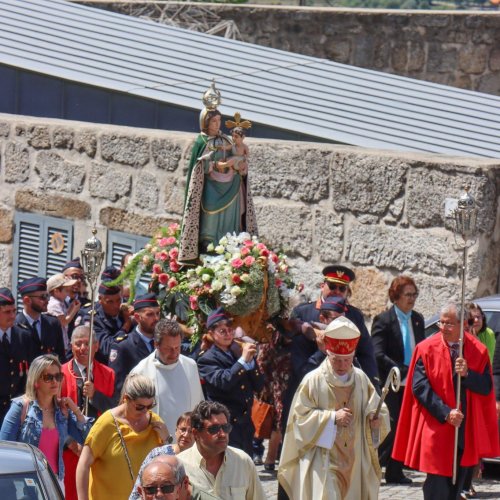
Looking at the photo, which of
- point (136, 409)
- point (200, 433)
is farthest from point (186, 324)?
point (200, 433)

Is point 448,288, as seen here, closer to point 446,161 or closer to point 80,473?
point 446,161

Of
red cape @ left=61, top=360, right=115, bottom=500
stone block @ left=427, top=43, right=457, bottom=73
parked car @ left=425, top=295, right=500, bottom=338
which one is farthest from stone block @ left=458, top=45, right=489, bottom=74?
red cape @ left=61, top=360, right=115, bottom=500

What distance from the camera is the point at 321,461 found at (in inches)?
377

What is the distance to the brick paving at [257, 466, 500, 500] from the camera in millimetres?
11234

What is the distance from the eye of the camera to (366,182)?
1304cm

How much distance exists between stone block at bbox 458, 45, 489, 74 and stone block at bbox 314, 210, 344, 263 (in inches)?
332

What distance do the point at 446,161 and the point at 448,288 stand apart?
1.01 meters

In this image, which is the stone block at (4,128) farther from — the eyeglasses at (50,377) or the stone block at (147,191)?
the eyeglasses at (50,377)

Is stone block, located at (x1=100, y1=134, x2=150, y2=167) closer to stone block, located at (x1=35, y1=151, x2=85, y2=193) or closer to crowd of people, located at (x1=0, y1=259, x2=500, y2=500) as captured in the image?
stone block, located at (x1=35, y1=151, x2=85, y2=193)

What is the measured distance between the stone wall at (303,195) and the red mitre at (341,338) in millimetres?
3230

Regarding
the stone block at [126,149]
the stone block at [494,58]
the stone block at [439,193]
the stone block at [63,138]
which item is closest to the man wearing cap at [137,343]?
the stone block at [439,193]

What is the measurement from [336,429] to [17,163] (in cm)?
647

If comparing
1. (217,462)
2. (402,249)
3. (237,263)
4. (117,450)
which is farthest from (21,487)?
(402,249)

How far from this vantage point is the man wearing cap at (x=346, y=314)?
11109 mm
